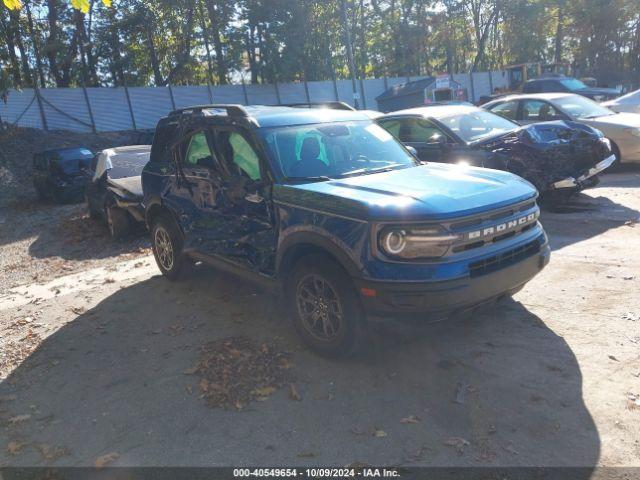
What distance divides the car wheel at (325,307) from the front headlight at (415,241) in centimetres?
42

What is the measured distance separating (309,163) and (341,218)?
953mm

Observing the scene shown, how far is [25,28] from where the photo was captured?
2350 centimetres

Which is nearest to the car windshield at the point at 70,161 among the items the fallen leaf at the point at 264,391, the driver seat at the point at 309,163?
the driver seat at the point at 309,163

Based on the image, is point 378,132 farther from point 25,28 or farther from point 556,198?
point 25,28

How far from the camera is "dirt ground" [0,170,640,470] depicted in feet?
10.2

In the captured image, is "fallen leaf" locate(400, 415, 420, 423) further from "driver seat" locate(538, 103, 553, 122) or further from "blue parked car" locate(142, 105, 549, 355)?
"driver seat" locate(538, 103, 553, 122)

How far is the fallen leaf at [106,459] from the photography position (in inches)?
124

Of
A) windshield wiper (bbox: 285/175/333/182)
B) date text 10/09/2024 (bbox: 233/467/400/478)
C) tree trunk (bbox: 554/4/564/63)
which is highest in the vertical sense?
tree trunk (bbox: 554/4/564/63)

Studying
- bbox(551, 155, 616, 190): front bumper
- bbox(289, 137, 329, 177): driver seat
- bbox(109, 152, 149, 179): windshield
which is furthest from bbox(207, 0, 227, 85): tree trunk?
bbox(289, 137, 329, 177): driver seat

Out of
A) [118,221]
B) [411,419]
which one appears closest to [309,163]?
[411,419]

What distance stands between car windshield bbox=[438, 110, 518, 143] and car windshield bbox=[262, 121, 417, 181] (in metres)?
3.31

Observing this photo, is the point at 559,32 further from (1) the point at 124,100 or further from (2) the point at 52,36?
(2) the point at 52,36

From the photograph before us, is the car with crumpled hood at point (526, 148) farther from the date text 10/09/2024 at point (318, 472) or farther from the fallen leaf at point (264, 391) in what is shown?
the date text 10/09/2024 at point (318, 472)

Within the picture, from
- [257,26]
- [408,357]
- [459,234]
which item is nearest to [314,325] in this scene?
[408,357]
